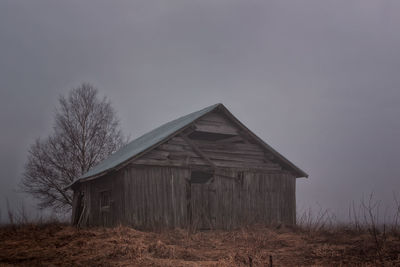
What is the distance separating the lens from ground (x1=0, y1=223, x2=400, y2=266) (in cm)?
886

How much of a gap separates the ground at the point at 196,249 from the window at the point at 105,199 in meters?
4.02

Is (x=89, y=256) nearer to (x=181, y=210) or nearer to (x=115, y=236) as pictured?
(x=115, y=236)

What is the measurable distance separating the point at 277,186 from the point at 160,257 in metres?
10.7

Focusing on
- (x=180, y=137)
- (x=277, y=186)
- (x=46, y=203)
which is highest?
(x=180, y=137)

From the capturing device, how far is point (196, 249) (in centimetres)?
1097

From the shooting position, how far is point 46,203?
29797 mm

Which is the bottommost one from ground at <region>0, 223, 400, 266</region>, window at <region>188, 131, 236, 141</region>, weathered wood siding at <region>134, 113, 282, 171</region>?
ground at <region>0, 223, 400, 266</region>

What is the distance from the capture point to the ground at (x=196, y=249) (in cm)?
886

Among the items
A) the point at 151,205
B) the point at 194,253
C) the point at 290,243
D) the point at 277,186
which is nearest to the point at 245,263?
the point at 194,253

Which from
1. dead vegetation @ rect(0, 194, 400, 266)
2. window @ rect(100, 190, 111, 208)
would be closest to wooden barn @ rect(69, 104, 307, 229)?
window @ rect(100, 190, 111, 208)

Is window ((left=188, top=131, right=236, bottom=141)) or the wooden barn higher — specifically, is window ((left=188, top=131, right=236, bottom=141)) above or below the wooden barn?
above

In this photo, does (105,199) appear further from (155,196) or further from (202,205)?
(202,205)

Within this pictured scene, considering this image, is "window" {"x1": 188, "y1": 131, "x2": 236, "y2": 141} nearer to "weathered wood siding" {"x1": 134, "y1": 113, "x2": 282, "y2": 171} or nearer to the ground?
"weathered wood siding" {"x1": 134, "y1": 113, "x2": 282, "y2": 171}

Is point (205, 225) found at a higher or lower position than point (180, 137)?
lower
